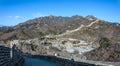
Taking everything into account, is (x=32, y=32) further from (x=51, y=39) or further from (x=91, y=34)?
(x=51, y=39)

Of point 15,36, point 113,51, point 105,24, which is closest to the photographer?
point 113,51

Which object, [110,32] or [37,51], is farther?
[110,32]

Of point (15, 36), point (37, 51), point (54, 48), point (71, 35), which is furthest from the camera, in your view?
point (15, 36)

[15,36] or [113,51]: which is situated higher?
[15,36]

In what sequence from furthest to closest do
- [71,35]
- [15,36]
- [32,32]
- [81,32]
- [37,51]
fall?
[32,32] < [15,36] < [81,32] < [71,35] < [37,51]

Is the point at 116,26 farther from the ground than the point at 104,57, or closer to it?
farther from the ground

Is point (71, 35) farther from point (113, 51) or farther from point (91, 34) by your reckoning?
point (113, 51)

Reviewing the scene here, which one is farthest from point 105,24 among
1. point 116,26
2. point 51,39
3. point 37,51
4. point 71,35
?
point 37,51

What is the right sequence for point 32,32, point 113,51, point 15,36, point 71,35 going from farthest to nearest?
point 32,32 → point 15,36 → point 71,35 → point 113,51

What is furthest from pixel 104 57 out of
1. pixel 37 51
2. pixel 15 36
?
pixel 15 36
